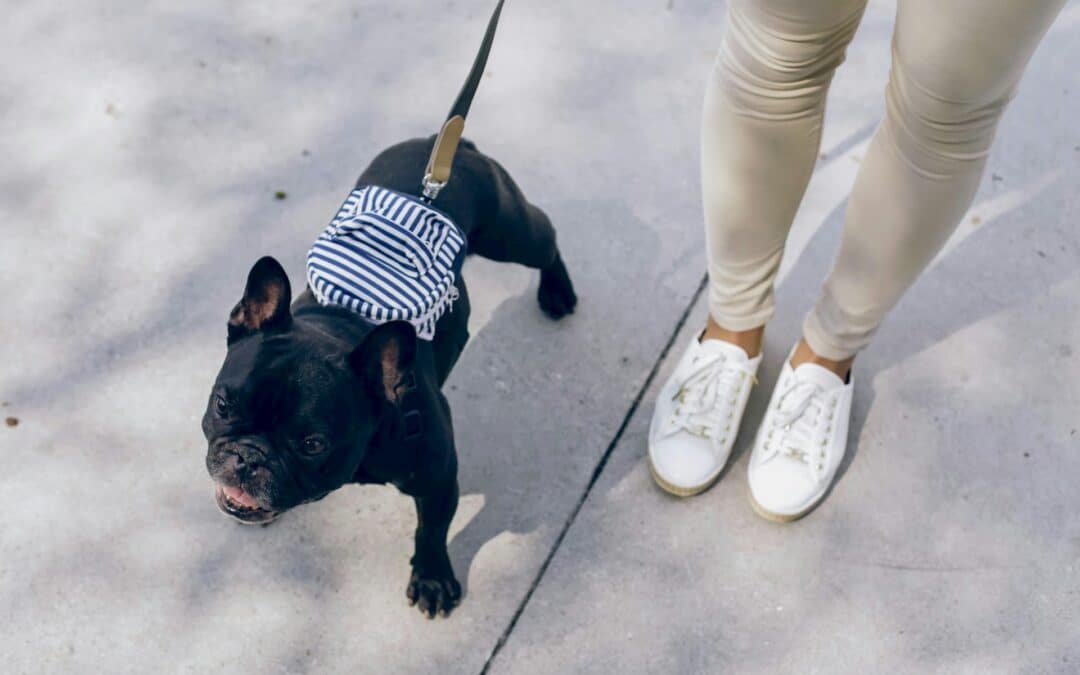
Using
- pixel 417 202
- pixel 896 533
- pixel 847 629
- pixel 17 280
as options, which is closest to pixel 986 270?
pixel 896 533

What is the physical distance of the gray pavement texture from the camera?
10.0 ft

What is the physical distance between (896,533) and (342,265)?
184 centimetres

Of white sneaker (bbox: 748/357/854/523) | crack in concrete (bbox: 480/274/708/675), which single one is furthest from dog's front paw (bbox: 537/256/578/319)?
white sneaker (bbox: 748/357/854/523)

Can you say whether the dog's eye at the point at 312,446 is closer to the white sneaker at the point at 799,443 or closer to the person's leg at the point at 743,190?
the person's leg at the point at 743,190

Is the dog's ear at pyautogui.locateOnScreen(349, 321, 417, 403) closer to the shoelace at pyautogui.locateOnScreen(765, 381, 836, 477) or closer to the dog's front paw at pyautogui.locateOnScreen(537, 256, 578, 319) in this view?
the dog's front paw at pyautogui.locateOnScreen(537, 256, 578, 319)

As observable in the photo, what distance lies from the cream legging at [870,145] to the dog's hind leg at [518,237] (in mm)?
527

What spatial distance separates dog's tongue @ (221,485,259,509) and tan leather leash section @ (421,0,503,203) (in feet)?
2.86

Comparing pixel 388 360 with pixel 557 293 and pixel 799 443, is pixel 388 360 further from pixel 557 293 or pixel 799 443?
pixel 799 443

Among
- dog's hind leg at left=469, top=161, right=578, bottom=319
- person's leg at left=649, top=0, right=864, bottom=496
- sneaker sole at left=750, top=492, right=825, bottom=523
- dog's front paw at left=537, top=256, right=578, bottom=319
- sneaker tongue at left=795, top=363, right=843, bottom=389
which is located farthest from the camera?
dog's front paw at left=537, top=256, right=578, bottom=319

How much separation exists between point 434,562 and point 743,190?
1.31 meters

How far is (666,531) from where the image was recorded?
325 centimetres

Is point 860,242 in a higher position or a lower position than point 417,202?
lower

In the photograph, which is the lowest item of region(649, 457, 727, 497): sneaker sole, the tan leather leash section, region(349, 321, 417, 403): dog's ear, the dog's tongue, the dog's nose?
region(649, 457, 727, 497): sneaker sole

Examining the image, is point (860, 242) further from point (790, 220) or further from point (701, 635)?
point (701, 635)
